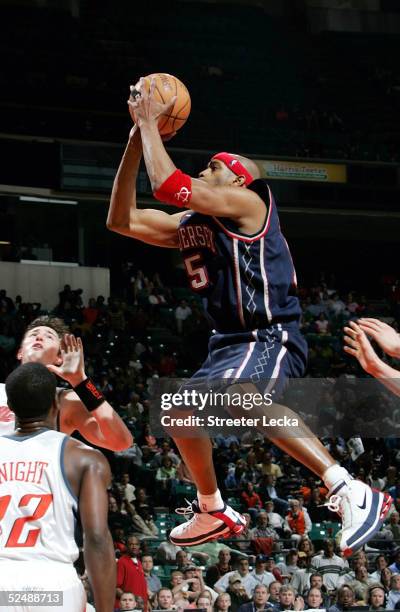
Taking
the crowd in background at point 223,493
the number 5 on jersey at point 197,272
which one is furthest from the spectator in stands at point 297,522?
the number 5 on jersey at point 197,272

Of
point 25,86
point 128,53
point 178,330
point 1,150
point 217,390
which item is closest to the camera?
point 217,390

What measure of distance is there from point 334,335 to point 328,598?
8.91 m

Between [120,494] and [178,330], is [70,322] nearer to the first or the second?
[178,330]

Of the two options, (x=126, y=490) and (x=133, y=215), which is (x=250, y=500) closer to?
(x=126, y=490)

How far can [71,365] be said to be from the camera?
5773mm

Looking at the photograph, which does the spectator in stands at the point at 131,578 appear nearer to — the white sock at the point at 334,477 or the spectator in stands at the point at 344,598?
the spectator in stands at the point at 344,598

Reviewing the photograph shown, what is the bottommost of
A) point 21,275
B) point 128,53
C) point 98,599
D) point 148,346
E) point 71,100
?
point 98,599

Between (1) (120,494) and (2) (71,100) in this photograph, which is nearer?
(1) (120,494)

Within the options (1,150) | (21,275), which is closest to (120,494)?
(21,275)

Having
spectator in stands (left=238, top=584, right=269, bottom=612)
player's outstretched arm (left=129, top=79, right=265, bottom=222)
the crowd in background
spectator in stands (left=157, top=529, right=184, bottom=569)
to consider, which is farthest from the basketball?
spectator in stands (left=157, top=529, right=184, bottom=569)

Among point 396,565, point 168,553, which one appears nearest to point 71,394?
point 168,553

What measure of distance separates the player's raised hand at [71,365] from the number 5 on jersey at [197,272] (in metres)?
1.07

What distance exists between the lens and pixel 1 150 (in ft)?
77.4

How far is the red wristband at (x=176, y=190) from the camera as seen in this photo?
6.26 m
